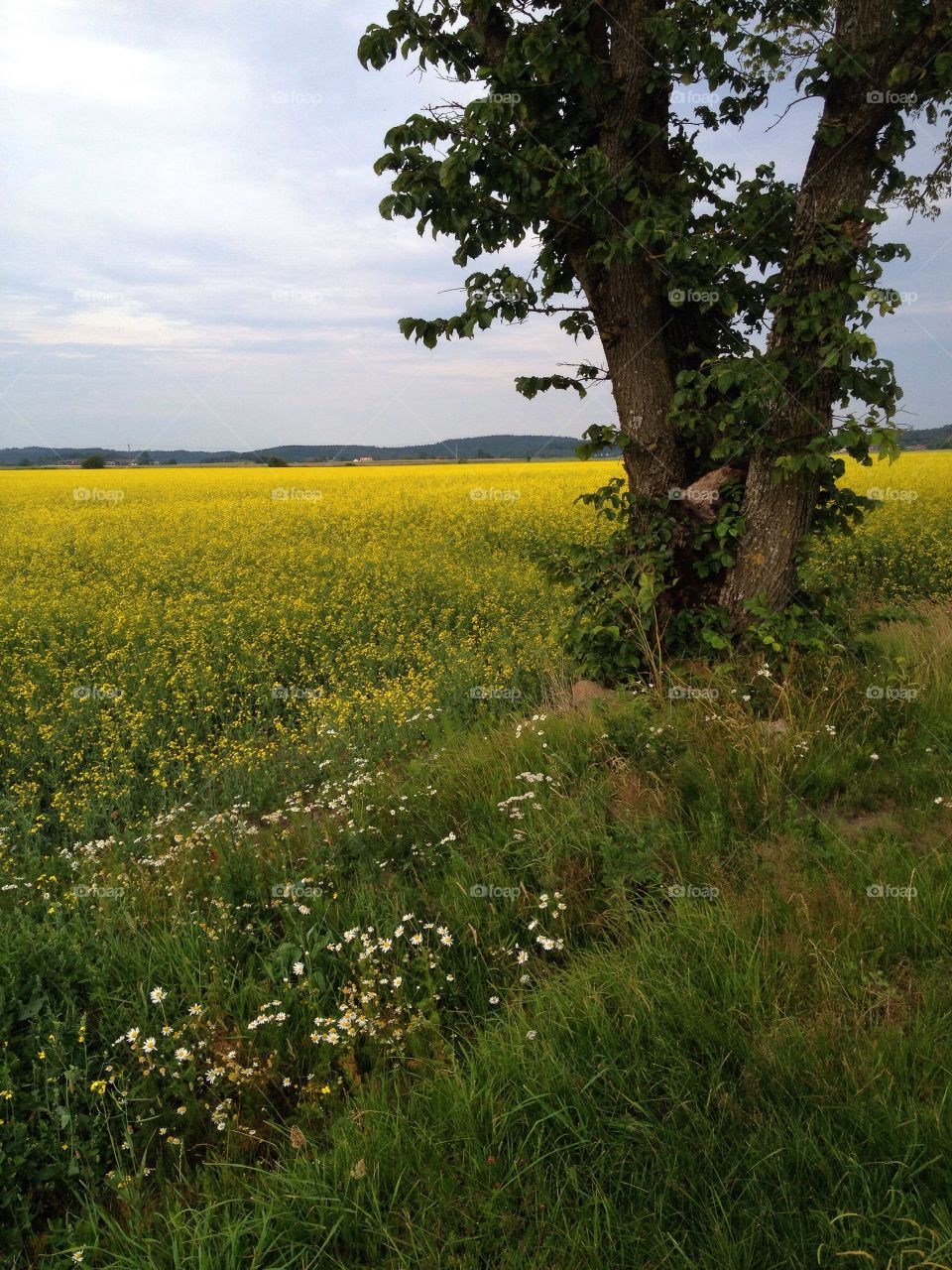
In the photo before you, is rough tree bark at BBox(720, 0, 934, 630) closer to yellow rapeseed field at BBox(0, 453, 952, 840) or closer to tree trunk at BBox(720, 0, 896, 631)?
tree trunk at BBox(720, 0, 896, 631)

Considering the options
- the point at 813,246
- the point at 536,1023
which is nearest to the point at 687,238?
the point at 813,246

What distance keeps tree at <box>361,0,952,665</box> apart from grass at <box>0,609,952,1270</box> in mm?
1538

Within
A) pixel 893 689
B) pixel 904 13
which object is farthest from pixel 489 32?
pixel 893 689

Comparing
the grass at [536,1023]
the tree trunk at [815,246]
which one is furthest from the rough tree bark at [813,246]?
the grass at [536,1023]

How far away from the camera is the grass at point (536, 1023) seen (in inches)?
80.4

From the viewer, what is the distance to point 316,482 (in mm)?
28469

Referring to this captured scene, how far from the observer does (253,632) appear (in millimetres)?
8922

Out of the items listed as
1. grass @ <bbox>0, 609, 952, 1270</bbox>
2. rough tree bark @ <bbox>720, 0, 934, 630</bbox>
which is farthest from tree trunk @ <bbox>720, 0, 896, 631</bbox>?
grass @ <bbox>0, 609, 952, 1270</bbox>

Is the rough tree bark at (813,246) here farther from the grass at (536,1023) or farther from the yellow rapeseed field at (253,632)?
the yellow rapeseed field at (253,632)

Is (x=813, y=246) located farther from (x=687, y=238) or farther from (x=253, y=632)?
(x=253, y=632)

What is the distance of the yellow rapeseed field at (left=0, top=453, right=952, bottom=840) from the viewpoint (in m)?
6.23

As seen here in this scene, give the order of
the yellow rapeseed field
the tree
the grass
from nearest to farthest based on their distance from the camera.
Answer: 1. the grass
2. the tree
3. the yellow rapeseed field

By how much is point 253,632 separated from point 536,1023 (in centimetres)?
701

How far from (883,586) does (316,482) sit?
22.1m
